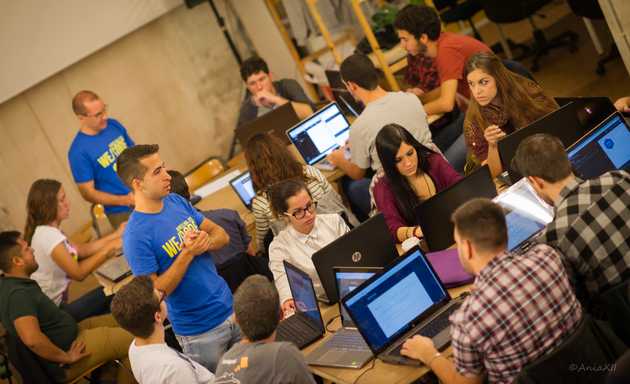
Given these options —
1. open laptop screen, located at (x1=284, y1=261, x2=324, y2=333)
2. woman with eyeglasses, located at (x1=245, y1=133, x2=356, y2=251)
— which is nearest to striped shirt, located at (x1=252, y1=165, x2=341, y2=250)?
woman with eyeglasses, located at (x1=245, y1=133, x2=356, y2=251)

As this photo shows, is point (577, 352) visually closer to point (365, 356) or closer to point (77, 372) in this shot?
point (365, 356)

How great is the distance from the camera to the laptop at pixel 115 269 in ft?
19.0

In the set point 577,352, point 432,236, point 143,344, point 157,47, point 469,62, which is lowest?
point 577,352

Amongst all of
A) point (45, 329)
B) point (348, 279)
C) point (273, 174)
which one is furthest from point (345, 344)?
point (45, 329)

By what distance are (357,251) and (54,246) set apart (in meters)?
2.94

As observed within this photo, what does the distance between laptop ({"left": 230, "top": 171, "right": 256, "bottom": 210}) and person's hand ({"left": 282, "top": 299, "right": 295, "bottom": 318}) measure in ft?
6.25

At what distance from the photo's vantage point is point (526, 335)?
2.92 metres

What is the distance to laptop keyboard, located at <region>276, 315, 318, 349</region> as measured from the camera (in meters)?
4.00

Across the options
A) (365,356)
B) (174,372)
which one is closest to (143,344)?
(174,372)

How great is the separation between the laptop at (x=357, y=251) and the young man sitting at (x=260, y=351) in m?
0.62

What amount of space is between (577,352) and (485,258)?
47 cm

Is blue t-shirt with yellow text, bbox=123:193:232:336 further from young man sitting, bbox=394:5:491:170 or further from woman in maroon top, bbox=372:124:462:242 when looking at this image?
young man sitting, bbox=394:5:491:170

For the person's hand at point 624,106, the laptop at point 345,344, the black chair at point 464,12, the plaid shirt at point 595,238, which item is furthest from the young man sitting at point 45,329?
the black chair at point 464,12

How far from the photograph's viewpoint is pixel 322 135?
6.29 m
